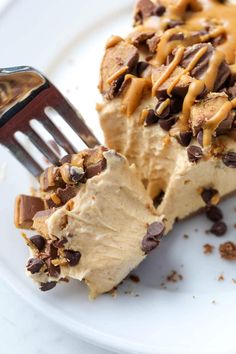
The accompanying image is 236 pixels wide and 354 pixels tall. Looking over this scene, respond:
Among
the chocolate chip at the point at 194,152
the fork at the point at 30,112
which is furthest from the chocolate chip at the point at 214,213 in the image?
the fork at the point at 30,112

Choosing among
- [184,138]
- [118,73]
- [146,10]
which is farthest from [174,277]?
[146,10]

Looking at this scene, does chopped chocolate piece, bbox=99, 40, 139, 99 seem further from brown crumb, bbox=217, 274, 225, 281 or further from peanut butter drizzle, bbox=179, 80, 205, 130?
brown crumb, bbox=217, 274, 225, 281

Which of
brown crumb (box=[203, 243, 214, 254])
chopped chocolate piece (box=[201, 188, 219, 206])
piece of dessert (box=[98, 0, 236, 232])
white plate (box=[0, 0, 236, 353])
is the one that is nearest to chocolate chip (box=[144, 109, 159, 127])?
piece of dessert (box=[98, 0, 236, 232])

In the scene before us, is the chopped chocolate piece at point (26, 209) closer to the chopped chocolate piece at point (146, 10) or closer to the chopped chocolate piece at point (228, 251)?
the chopped chocolate piece at point (228, 251)

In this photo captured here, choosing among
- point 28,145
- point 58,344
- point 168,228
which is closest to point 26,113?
point 28,145

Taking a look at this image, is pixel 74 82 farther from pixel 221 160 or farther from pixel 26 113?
pixel 221 160

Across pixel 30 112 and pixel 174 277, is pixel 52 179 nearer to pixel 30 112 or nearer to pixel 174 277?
pixel 30 112
